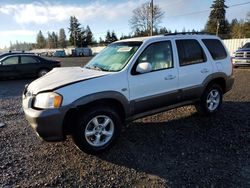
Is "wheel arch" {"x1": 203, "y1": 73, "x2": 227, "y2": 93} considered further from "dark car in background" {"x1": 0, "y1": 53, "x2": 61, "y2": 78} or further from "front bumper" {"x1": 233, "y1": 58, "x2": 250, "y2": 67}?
"front bumper" {"x1": 233, "y1": 58, "x2": 250, "y2": 67}

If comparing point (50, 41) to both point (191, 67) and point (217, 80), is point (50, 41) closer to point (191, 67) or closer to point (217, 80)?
point (217, 80)

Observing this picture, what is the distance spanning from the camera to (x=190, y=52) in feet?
17.6

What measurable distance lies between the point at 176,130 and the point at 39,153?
2.60 meters

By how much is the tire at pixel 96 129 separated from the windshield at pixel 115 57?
0.83 m

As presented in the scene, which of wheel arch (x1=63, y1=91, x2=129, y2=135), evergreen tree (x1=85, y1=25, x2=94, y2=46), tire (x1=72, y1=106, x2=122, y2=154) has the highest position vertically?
evergreen tree (x1=85, y1=25, x2=94, y2=46)

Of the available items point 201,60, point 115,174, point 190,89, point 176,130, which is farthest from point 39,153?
point 201,60

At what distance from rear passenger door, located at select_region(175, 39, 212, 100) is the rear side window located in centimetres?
27

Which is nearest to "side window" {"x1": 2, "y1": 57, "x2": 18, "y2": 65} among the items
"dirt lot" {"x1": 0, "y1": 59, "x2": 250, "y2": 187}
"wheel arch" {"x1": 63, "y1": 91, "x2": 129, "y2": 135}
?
"dirt lot" {"x1": 0, "y1": 59, "x2": 250, "y2": 187}

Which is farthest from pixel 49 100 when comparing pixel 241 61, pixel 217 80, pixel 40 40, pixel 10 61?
pixel 40 40

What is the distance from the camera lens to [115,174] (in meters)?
3.58

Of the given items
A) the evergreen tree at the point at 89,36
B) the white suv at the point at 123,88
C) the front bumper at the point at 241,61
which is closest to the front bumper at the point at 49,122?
the white suv at the point at 123,88

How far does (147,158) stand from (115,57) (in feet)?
6.47

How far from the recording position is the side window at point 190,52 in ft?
17.0

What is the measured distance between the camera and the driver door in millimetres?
4453
